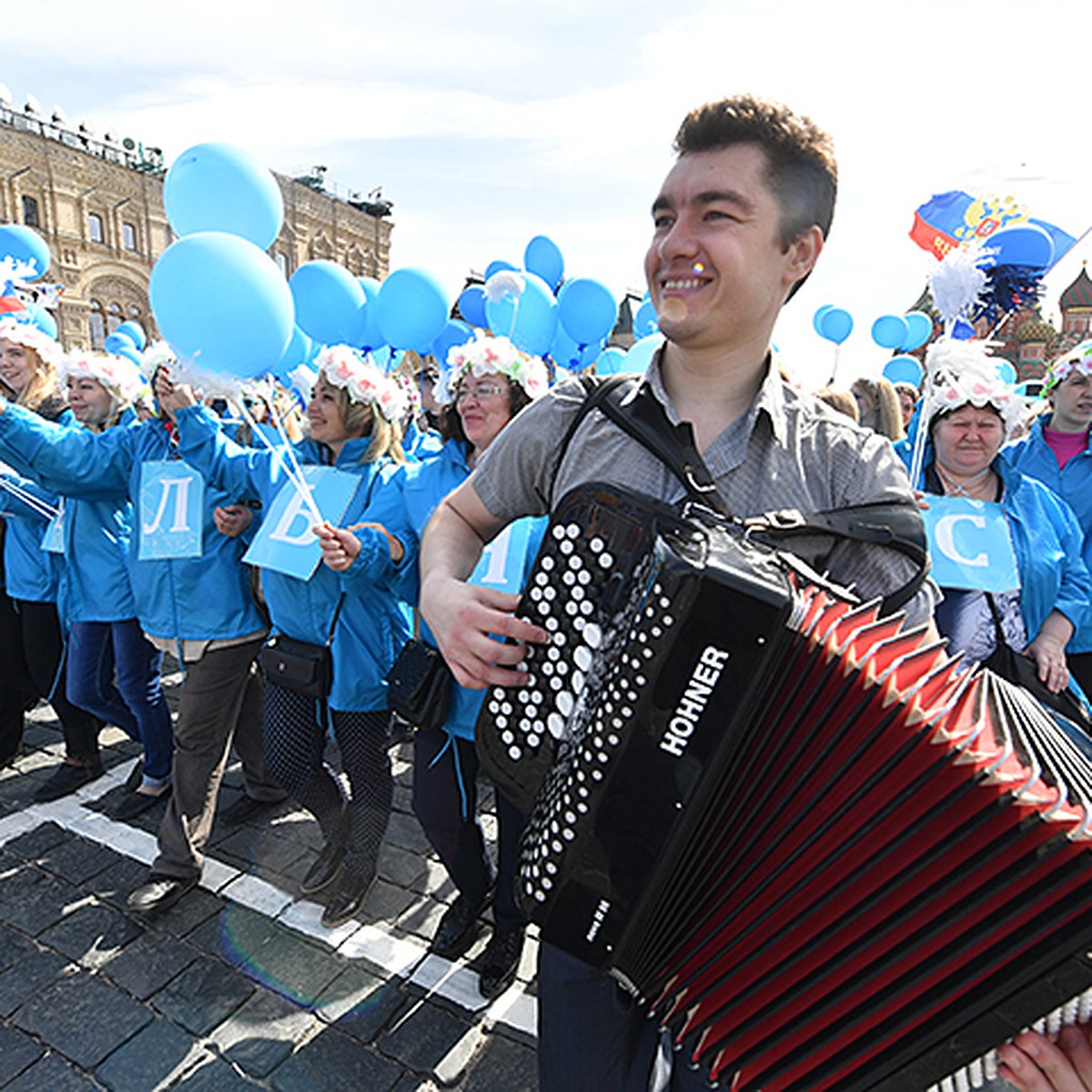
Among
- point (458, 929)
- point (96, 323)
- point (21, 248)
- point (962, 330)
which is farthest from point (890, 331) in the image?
point (96, 323)

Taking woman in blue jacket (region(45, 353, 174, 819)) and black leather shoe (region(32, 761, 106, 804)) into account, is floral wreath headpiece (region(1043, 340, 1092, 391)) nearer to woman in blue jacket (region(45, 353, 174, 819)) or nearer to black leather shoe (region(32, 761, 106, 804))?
woman in blue jacket (region(45, 353, 174, 819))

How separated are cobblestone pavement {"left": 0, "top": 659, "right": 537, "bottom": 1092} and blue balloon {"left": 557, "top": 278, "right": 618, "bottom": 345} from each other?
4.05 metres

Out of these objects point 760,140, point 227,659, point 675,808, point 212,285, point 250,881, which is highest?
point 760,140

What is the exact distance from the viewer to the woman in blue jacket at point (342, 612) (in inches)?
114

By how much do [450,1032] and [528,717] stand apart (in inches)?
71.7

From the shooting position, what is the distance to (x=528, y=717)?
1.29m

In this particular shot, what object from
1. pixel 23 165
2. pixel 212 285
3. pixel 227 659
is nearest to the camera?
pixel 212 285

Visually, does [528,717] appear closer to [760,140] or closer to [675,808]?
[675,808]

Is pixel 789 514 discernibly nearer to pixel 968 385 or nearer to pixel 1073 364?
pixel 968 385

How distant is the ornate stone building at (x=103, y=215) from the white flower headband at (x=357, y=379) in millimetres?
28511

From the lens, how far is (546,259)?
7395 mm

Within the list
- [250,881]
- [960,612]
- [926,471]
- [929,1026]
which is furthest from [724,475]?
[250,881]

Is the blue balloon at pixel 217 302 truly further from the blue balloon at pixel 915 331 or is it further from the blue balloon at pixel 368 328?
the blue balloon at pixel 915 331

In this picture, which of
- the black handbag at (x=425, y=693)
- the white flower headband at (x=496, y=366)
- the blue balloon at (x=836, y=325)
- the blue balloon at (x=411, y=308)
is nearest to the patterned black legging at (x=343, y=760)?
the black handbag at (x=425, y=693)
